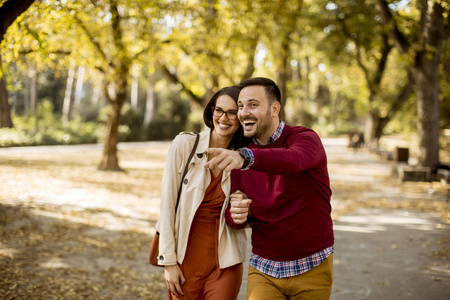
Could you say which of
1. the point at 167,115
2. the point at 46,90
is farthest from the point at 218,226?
the point at 46,90

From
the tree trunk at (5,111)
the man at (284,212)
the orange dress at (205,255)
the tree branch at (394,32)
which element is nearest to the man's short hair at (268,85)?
the man at (284,212)

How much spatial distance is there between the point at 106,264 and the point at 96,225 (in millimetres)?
2360

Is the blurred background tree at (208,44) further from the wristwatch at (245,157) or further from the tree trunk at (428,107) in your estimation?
the wristwatch at (245,157)

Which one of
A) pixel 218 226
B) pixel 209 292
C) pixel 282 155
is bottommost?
pixel 209 292

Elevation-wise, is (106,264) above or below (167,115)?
below

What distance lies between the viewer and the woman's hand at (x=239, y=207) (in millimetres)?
2434

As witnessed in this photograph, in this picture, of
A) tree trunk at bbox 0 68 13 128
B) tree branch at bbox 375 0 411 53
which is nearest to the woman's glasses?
tree branch at bbox 375 0 411 53

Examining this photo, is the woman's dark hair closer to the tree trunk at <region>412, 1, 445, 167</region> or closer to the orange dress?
the orange dress

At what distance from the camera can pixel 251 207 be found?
2.51 metres

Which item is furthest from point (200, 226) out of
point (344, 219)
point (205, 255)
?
point (344, 219)

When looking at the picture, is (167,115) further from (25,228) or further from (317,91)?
(25,228)

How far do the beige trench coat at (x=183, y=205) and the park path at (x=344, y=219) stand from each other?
2.66 meters

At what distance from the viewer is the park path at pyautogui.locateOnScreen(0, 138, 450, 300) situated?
18.3ft

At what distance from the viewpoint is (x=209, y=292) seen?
2764 millimetres
